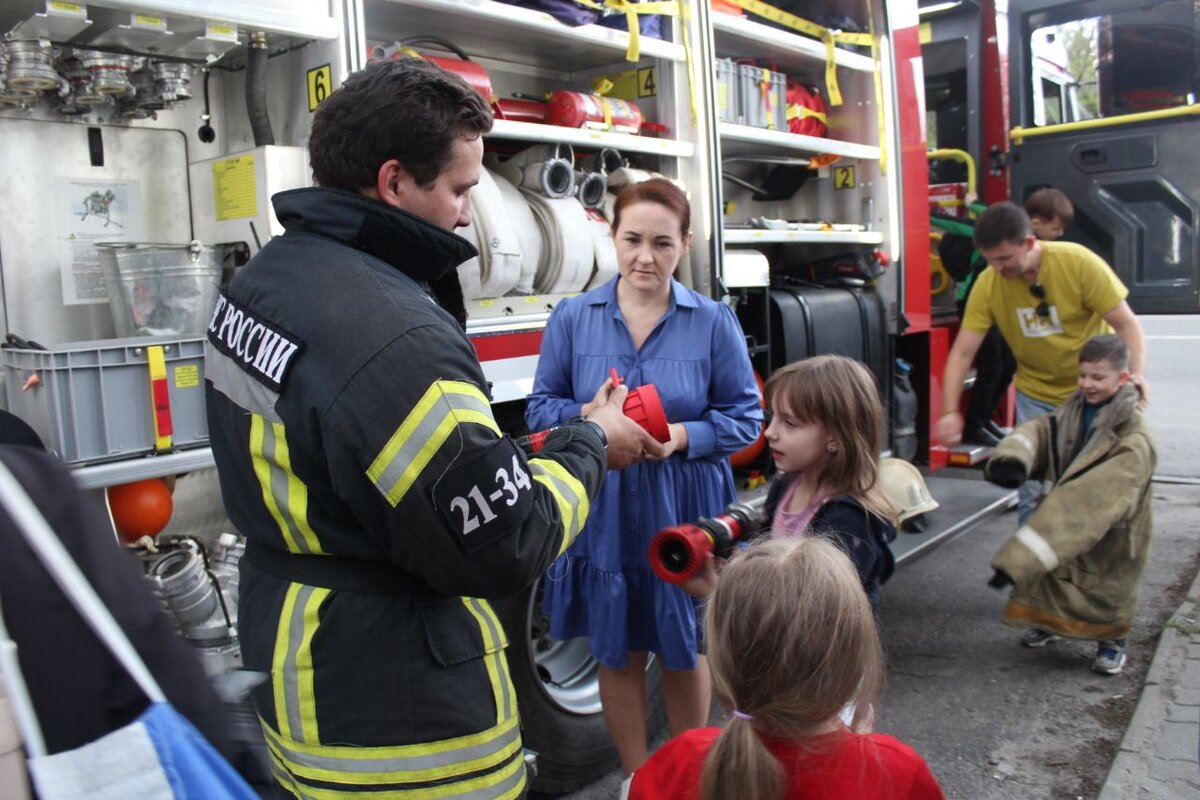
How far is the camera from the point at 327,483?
61.2 inches

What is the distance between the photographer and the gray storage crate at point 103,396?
7.38 feet

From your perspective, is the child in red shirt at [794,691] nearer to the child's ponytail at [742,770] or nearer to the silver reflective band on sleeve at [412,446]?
the child's ponytail at [742,770]

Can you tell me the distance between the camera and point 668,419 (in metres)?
2.88

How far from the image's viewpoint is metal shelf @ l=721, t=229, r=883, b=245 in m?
4.19

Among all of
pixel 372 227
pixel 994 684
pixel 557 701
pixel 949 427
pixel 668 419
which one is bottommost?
pixel 994 684

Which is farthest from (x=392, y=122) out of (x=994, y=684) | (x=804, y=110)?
(x=804, y=110)

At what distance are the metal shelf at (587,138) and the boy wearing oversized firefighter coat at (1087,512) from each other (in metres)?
1.61

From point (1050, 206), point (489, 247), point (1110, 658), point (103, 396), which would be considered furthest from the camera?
point (1050, 206)

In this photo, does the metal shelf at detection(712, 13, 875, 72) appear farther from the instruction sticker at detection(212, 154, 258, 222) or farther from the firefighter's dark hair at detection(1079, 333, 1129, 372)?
the instruction sticker at detection(212, 154, 258, 222)

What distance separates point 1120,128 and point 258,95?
16.3 ft

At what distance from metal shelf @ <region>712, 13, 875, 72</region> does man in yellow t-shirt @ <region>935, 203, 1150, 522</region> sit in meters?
0.98

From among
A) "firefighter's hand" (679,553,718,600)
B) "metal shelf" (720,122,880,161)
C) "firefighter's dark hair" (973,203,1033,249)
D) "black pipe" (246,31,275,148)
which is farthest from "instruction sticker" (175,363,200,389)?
"firefighter's dark hair" (973,203,1033,249)

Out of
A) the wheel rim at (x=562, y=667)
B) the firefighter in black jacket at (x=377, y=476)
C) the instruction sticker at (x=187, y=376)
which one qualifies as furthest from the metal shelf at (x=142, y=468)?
the wheel rim at (x=562, y=667)

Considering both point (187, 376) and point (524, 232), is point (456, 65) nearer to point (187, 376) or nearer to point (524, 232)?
point (524, 232)
